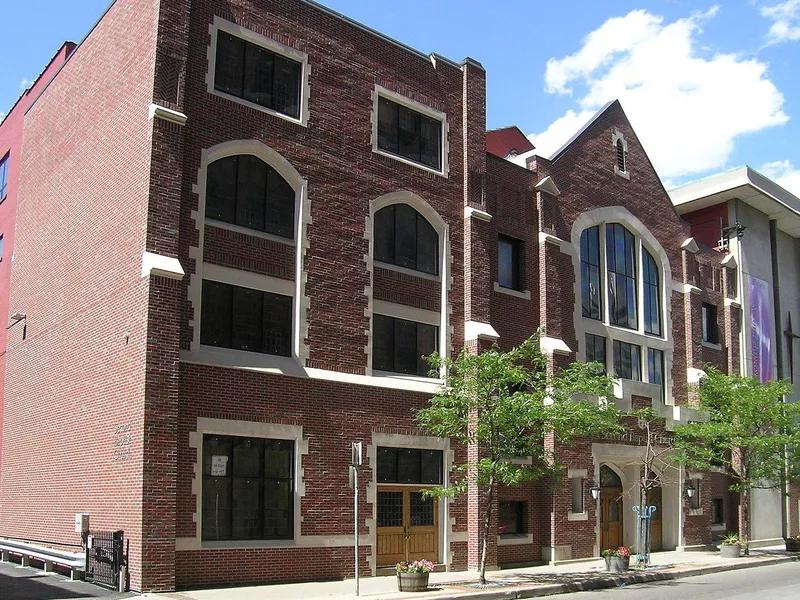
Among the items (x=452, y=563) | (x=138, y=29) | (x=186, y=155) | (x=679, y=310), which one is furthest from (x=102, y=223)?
(x=679, y=310)

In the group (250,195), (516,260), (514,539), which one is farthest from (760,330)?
(250,195)

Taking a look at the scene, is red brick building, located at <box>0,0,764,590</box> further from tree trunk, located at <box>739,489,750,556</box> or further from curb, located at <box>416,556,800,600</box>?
tree trunk, located at <box>739,489,750,556</box>

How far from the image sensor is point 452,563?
2317cm

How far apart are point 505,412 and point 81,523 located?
945 cm

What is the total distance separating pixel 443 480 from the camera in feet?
76.8

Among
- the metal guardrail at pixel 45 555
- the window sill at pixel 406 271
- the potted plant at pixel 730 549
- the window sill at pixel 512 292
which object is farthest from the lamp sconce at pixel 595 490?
the metal guardrail at pixel 45 555

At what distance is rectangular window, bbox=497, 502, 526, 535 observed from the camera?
2512 centimetres

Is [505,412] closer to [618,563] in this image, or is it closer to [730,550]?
[618,563]

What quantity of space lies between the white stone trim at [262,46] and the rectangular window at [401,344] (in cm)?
557

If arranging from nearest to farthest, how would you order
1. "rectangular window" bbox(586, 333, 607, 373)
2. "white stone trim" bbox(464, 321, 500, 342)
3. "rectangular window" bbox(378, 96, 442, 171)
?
"rectangular window" bbox(378, 96, 442, 171) < "white stone trim" bbox(464, 321, 500, 342) < "rectangular window" bbox(586, 333, 607, 373)

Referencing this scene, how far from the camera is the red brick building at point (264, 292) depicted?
1853 cm

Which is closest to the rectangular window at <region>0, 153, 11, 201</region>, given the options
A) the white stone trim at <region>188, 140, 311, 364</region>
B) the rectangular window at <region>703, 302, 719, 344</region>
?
the white stone trim at <region>188, 140, 311, 364</region>

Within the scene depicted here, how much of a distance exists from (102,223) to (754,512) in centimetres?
2919

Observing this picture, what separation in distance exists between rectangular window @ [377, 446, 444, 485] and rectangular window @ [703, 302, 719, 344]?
1745 cm
